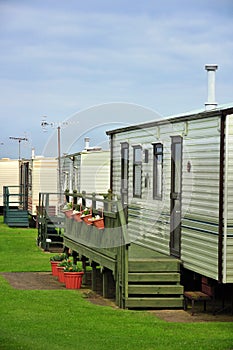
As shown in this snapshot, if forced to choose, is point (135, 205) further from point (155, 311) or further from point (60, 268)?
point (155, 311)

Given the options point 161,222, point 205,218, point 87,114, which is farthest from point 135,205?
point 205,218

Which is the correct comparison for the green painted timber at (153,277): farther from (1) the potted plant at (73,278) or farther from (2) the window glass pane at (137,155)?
(2) the window glass pane at (137,155)

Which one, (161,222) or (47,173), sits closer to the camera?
(161,222)

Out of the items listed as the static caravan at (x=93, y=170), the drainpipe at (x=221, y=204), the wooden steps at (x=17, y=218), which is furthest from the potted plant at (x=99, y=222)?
the wooden steps at (x=17, y=218)

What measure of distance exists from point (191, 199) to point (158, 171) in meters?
1.75

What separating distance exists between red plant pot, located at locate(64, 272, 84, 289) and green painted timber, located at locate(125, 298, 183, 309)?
2.51 metres

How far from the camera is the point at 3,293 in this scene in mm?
13438

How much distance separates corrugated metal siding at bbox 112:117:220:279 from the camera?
36.3 feet

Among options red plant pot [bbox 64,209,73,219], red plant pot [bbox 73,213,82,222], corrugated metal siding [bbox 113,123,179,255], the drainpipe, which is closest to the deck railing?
red plant pot [bbox 73,213,82,222]

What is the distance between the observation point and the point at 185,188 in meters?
12.3

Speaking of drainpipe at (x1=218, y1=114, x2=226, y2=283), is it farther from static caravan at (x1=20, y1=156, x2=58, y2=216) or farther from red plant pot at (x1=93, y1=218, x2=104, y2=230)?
static caravan at (x1=20, y1=156, x2=58, y2=216)

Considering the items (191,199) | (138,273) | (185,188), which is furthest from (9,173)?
(191,199)

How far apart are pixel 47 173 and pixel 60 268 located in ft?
57.4

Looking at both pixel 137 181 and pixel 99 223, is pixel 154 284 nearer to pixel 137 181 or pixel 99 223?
pixel 99 223
